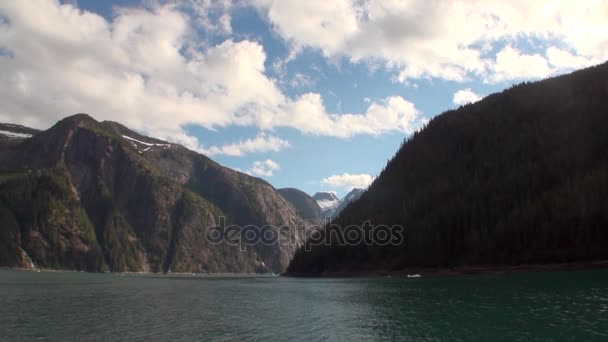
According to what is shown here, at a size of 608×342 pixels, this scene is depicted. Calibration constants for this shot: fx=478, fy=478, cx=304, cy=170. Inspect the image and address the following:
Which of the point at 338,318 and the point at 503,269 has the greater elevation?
the point at 503,269

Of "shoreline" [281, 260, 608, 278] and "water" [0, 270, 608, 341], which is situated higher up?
"shoreline" [281, 260, 608, 278]

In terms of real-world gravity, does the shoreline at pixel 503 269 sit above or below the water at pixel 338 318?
above

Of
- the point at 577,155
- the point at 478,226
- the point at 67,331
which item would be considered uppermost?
the point at 577,155

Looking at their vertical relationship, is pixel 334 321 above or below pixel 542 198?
below

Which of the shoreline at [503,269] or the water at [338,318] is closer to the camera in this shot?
the water at [338,318]

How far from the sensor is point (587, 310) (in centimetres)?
6241

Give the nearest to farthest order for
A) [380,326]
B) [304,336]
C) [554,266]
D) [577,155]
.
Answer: [304,336] → [380,326] → [554,266] → [577,155]

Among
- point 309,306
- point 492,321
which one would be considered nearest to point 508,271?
point 309,306

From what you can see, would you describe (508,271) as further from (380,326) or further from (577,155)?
A: (380,326)

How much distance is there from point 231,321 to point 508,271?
402 feet

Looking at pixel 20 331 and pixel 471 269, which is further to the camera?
pixel 471 269

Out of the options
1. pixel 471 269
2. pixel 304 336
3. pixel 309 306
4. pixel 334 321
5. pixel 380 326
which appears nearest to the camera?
pixel 304 336

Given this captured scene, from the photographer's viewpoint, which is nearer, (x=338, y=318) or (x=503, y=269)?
(x=338, y=318)

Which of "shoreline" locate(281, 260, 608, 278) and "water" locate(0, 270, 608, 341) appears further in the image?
"shoreline" locate(281, 260, 608, 278)
